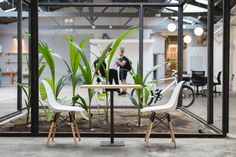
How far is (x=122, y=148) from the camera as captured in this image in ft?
12.2

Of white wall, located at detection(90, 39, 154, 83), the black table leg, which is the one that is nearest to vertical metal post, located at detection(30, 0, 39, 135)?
the black table leg

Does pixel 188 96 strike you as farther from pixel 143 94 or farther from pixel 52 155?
pixel 52 155

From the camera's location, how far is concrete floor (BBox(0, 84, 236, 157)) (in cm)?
346

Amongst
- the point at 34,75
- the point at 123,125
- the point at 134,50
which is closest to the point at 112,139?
the point at 123,125

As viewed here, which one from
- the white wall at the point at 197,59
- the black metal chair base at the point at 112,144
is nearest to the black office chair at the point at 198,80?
the white wall at the point at 197,59

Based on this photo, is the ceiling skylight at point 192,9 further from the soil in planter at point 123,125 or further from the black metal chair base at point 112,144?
the black metal chair base at point 112,144

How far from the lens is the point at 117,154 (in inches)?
136

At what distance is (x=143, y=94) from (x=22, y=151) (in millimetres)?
2407

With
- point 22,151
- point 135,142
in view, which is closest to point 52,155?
point 22,151

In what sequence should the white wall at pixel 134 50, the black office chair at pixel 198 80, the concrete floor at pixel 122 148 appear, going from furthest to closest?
the white wall at pixel 134 50, the black office chair at pixel 198 80, the concrete floor at pixel 122 148

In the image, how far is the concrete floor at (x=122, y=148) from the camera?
11.4 ft

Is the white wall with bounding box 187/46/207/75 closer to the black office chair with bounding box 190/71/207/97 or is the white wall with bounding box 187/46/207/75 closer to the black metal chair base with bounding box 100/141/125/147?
the black office chair with bounding box 190/71/207/97

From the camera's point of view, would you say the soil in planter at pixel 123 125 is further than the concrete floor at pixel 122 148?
Yes

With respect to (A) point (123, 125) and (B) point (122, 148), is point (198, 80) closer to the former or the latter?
(A) point (123, 125)
